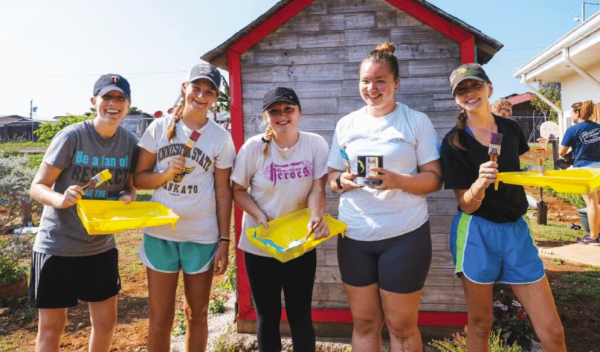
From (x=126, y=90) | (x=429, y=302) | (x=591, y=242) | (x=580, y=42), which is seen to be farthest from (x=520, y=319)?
(x=580, y=42)

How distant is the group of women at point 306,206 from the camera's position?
7.15ft

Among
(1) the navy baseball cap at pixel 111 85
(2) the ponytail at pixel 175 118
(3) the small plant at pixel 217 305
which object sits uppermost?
(1) the navy baseball cap at pixel 111 85

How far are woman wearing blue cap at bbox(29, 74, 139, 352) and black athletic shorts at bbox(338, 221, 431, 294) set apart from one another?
61.2 inches

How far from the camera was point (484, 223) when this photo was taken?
226cm

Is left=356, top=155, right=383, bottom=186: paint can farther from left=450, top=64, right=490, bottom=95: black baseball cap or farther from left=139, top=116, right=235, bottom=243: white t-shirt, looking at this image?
left=139, top=116, right=235, bottom=243: white t-shirt

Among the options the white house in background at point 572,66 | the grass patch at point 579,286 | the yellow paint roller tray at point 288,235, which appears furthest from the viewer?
the white house in background at point 572,66

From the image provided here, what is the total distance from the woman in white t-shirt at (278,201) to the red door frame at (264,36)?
1089 millimetres

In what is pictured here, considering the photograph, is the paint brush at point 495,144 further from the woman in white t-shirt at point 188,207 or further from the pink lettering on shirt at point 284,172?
the woman in white t-shirt at point 188,207

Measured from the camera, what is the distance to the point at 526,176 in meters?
2.01

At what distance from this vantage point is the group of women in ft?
7.15

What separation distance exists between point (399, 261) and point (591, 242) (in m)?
6.94

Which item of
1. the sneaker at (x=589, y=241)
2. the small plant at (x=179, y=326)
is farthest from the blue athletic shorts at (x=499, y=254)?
the sneaker at (x=589, y=241)

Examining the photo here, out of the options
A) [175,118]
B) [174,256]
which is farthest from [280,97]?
[174,256]

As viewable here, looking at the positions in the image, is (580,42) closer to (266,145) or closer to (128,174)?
(266,145)
